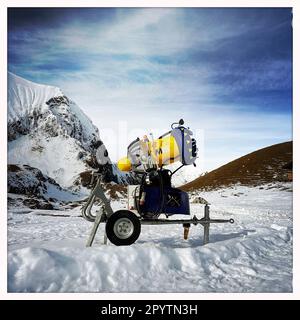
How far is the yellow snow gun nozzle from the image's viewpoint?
326 inches

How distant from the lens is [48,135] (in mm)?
73562

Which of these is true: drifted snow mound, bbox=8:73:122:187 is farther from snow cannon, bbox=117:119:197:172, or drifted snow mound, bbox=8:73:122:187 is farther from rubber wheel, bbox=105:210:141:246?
rubber wheel, bbox=105:210:141:246

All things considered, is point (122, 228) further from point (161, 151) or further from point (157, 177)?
point (161, 151)

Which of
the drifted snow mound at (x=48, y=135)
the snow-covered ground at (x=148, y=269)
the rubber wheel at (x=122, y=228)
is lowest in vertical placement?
the snow-covered ground at (x=148, y=269)

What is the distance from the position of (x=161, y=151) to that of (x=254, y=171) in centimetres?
3837

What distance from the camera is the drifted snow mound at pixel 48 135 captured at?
51081mm

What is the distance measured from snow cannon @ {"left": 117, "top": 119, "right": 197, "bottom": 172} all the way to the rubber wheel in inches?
58.7

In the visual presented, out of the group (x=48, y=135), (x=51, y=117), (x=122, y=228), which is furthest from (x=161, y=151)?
(x=51, y=117)

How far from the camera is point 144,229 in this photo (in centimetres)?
1142

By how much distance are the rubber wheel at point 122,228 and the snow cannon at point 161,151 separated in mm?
1490

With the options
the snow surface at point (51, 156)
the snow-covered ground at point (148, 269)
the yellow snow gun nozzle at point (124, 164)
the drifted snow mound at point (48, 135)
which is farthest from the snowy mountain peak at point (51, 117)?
the snow-covered ground at point (148, 269)

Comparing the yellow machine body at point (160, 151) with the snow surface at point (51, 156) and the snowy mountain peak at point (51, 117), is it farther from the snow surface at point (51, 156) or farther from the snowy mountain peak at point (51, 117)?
the snowy mountain peak at point (51, 117)

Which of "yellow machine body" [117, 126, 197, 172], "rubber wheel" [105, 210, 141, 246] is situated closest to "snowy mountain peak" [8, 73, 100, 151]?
"yellow machine body" [117, 126, 197, 172]

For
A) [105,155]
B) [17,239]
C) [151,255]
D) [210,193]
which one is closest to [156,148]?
[105,155]
